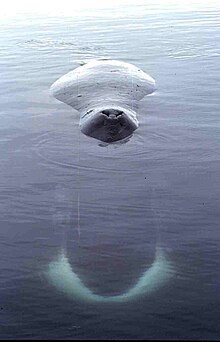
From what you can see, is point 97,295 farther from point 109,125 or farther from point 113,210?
point 109,125

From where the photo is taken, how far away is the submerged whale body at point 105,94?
→ 1903cm

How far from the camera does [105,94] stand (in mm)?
21438

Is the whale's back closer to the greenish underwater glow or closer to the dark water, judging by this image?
the dark water

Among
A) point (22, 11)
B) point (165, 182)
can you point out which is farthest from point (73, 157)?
point (22, 11)

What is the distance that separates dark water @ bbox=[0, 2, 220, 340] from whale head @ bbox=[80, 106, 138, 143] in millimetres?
381

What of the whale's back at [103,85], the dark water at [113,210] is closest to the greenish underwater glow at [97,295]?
the dark water at [113,210]

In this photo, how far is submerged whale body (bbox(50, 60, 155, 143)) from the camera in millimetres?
19031

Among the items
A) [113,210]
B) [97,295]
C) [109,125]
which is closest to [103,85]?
[109,125]

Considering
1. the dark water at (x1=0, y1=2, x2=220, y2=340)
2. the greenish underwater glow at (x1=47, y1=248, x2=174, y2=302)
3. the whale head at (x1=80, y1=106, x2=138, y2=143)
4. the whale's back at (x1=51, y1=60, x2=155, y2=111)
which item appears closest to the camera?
the dark water at (x1=0, y1=2, x2=220, y2=340)

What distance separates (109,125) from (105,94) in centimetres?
274

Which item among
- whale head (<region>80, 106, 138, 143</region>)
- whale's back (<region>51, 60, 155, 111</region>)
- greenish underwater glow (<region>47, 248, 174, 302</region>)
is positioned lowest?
greenish underwater glow (<region>47, 248, 174, 302</region>)

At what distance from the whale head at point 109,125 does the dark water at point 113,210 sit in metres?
0.38

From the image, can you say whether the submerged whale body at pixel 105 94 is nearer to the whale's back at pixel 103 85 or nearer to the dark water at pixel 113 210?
the whale's back at pixel 103 85

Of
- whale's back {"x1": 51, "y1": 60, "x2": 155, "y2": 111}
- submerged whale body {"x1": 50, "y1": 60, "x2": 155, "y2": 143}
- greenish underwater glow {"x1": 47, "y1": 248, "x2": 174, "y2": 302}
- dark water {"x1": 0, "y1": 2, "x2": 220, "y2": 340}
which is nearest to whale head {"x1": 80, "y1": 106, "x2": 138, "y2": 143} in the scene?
submerged whale body {"x1": 50, "y1": 60, "x2": 155, "y2": 143}
